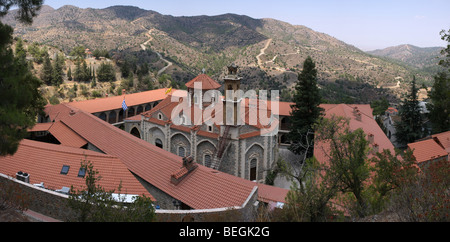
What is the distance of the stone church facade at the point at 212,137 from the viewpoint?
883 inches

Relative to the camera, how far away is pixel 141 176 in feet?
57.6

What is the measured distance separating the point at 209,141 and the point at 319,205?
1310 centimetres

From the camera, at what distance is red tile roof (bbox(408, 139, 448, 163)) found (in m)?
25.1

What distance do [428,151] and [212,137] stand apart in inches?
712

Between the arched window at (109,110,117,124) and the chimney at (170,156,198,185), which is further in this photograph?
the arched window at (109,110,117,124)

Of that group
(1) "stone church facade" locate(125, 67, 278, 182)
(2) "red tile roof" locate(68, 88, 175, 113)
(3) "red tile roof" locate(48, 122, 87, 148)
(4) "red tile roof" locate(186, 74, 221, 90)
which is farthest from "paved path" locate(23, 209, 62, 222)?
(2) "red tile roof" locate(68, 88, 175, 113)

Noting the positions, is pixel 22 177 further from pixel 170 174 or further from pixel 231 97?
pixel 231 97

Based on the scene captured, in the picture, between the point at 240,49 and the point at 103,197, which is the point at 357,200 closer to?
the point at 103,197

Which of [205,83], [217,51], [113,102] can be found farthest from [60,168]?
[217,51]

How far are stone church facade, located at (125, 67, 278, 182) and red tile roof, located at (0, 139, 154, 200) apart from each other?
23.9ft

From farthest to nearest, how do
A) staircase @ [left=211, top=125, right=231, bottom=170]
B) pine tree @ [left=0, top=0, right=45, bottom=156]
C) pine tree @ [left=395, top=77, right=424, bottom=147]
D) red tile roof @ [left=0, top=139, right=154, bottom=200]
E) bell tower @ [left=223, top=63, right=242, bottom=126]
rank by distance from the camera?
pine tree @ [left=395, top=77, right=424, bottom=147]
staircase @ [left=211, top=125, right=231, bottom=170]
bell tower @ [left=223, top=63, right=242, bottom=126]
red tile roof @ [left=0, top=139, right=154, bottom=200]
pine tree @ [left=0, top=0, right=45, bottom=156]

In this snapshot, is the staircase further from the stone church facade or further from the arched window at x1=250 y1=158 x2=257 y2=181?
the arched window at x1=250 y1=158 x2=257 y2=181

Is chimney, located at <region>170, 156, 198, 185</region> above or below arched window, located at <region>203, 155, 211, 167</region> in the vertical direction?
above

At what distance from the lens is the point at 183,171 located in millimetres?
16672
